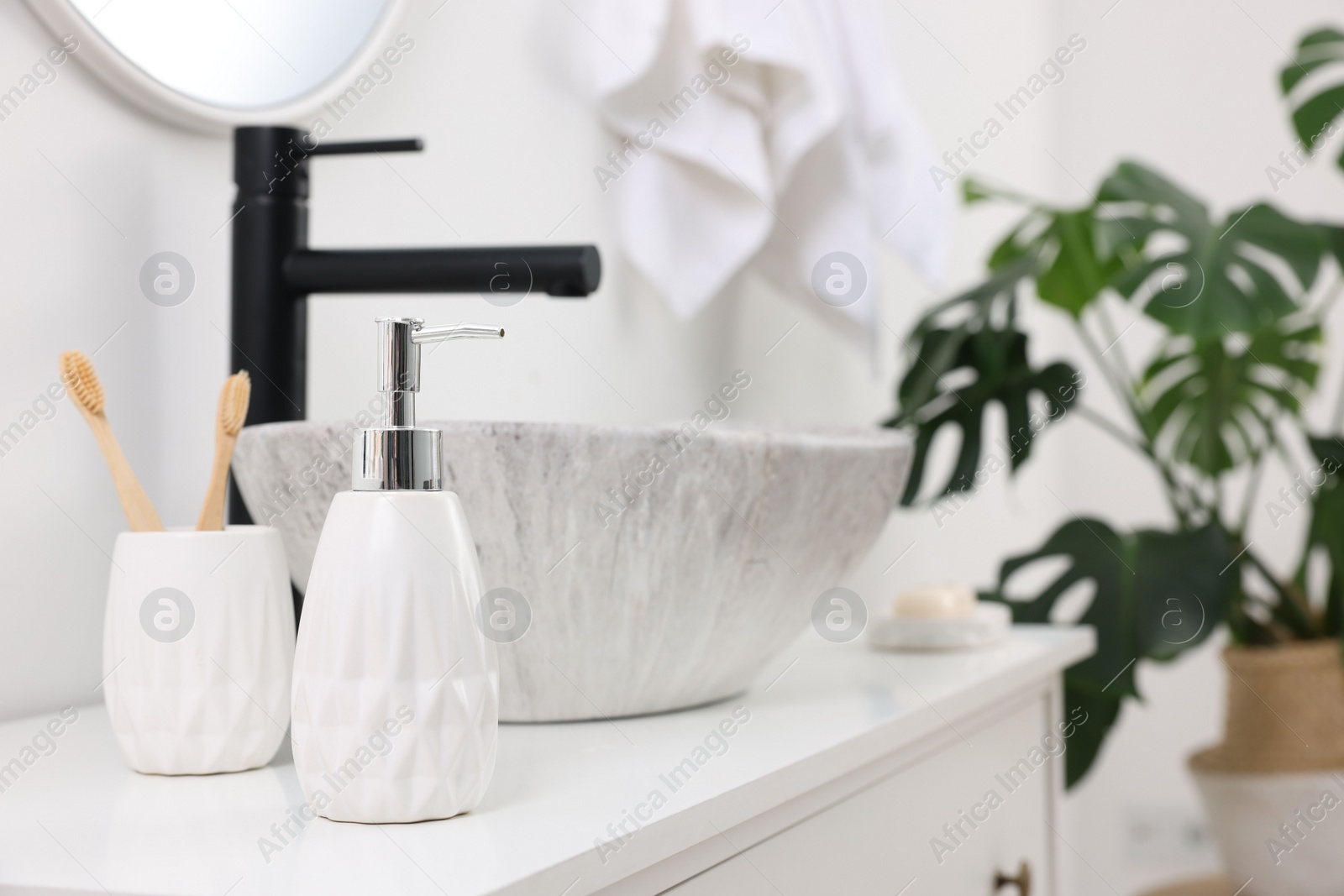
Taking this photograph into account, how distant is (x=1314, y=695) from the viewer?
4.06 ft

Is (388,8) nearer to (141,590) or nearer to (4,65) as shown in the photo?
(4,65)

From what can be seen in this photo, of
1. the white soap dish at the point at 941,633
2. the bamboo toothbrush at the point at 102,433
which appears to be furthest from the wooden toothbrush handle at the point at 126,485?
the white soap dish at the point at 941,633

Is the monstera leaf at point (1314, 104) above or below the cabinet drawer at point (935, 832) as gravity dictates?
above

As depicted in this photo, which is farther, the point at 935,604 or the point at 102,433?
the point at 935,604

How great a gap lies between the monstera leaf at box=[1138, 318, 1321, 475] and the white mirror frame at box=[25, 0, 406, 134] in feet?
2.87

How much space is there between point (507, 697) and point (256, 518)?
0.44 ft

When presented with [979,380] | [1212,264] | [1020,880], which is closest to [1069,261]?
[979,380]

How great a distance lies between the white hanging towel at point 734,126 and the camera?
914mm

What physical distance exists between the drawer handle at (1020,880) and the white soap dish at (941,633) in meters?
0.14

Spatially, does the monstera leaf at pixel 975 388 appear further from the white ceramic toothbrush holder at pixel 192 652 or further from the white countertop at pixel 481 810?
the white ceramic toothbrush holder at pixel 192 652

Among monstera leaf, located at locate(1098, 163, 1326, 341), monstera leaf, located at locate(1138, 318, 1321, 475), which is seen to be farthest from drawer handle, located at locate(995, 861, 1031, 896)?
monstera leaf, located at locate(1138, 318, 1321, 475)

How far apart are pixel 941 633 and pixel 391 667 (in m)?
0.52

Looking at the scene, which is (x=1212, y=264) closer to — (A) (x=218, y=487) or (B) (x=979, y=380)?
(B) (x=979, y=380)

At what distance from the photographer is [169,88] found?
1.93 feet
